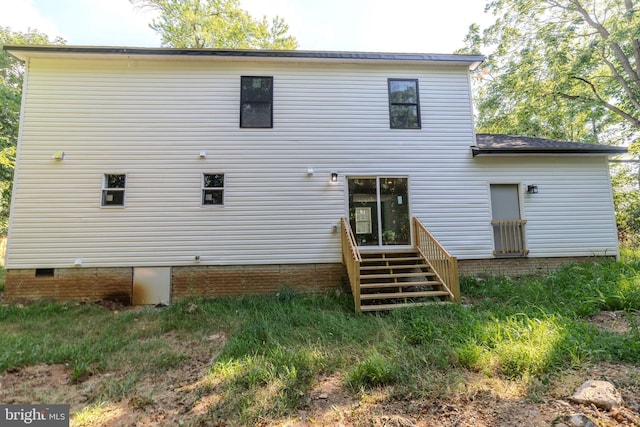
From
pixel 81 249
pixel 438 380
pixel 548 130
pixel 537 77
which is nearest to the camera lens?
pixel 438 380

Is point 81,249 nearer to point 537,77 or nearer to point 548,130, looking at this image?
point 537,77

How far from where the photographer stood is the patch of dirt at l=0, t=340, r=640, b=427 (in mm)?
2283

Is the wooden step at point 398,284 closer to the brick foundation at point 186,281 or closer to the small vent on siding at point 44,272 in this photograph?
the brick foundation at point 186,281

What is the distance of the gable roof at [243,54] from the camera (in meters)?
6.66

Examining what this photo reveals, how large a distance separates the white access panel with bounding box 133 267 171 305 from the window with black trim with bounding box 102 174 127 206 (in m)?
1.75

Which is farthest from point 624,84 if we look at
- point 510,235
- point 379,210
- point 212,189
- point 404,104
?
point 212,189

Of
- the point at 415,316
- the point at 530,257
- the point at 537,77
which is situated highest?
the point at 537,77

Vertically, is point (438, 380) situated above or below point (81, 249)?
below

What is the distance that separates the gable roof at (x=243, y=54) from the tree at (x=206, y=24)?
8.76 meters

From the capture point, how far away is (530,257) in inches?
288

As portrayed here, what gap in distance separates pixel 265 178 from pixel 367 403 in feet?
18.1

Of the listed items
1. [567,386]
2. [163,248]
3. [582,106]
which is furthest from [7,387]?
[582,106]

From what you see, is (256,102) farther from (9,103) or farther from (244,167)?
(9,103)

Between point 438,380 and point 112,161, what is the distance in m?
8.06
